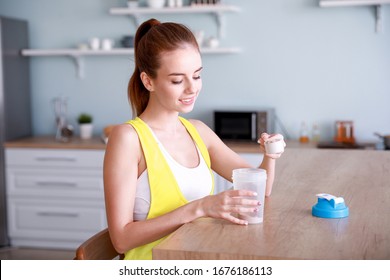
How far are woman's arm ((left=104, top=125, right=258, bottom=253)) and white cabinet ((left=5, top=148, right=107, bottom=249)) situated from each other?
2.61m

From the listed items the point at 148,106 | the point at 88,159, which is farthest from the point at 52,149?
the point at 148,106

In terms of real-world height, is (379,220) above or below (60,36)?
below

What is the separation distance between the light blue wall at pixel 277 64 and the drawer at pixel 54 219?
72 cm

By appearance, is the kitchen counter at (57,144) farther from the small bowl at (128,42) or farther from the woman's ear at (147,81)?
the woman's ear at (147,81)

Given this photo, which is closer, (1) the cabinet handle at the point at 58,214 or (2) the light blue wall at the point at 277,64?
(2) the light blue wall at the point at 277,64

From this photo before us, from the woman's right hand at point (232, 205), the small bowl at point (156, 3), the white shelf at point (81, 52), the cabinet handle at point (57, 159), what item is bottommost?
the cabinet handle at point (57, 159)

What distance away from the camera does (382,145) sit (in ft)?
13.4

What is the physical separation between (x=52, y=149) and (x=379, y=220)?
10.4 ft

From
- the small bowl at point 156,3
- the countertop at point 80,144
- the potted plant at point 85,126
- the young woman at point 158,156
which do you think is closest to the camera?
the young woman at point 158,156

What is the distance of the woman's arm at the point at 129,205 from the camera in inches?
60.7

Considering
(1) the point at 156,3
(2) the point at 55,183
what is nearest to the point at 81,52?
(1) the point at 156,3

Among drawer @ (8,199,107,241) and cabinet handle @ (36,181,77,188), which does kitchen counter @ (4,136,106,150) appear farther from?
drawer @ (8,199,107,241)

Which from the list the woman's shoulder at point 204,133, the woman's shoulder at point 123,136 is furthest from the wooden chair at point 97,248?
the woman's shoulder at point 204,133

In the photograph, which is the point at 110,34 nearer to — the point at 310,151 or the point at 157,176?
the point at 310,151
